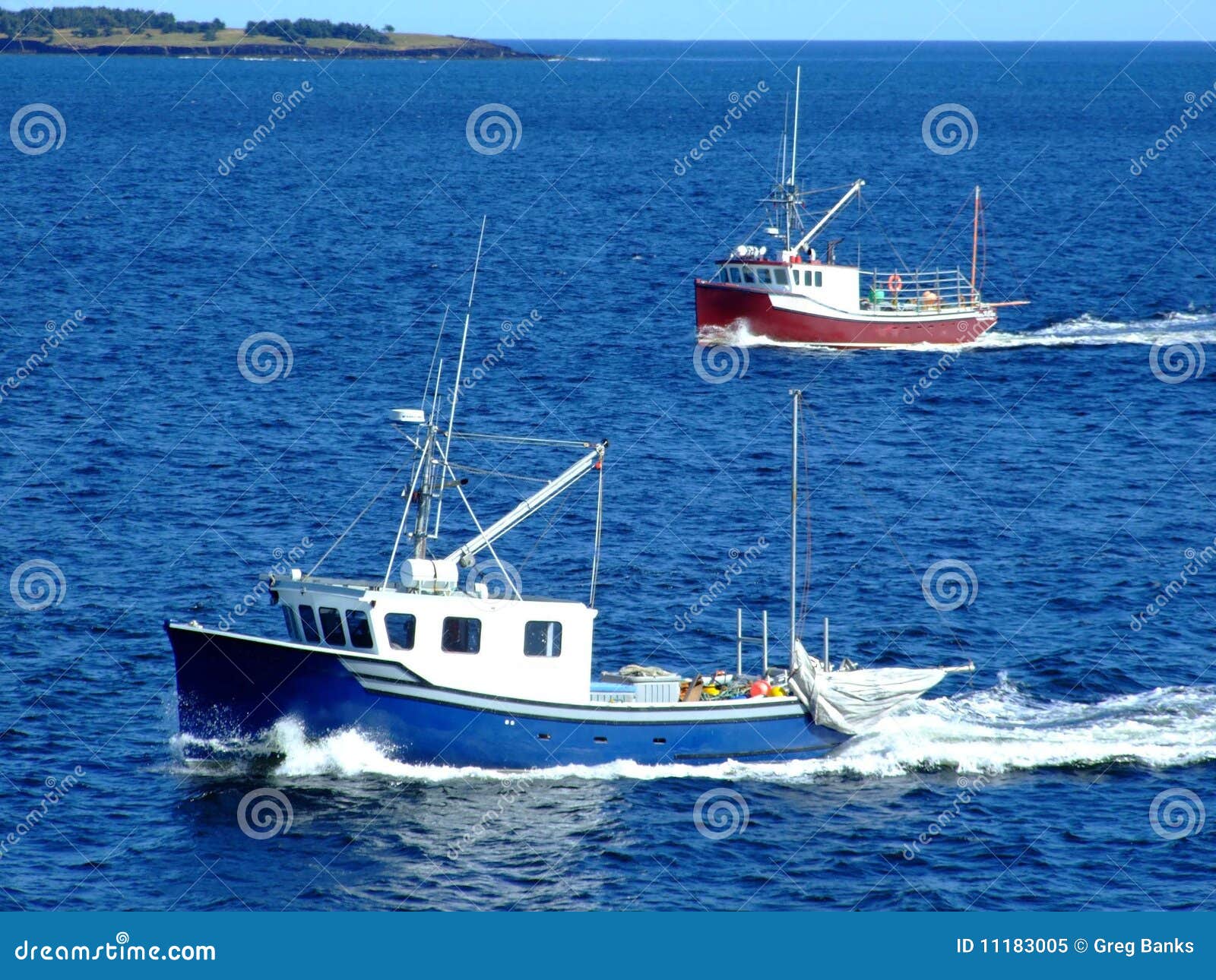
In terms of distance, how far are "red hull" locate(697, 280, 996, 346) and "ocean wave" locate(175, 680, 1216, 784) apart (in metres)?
40.9

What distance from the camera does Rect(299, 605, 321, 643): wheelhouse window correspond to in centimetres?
4012

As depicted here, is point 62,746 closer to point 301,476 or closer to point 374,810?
point 374,810

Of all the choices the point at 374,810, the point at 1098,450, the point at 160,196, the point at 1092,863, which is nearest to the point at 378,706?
the point at 374,810

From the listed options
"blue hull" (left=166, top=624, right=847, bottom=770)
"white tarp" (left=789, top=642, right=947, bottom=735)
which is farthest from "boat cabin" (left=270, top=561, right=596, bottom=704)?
"white tarp" (left=789, top=642, right=947, bottom=735)

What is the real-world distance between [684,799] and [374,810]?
6.70 meters

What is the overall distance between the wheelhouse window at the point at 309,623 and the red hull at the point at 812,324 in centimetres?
4912

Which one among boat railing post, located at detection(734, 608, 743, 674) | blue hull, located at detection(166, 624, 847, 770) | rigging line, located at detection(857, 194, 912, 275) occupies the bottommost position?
blue hull, located at detection(166, 624, 847, 770)

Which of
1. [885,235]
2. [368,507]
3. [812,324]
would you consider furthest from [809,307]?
[885,235]

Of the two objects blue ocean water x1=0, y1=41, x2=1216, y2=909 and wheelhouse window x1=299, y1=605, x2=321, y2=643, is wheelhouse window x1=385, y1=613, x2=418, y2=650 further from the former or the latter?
blue ocean water x1=0, y1=41, x2=1216, y2=909

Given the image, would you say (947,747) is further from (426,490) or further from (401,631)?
(426,490)

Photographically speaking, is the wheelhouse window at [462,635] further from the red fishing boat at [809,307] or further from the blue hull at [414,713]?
the red fishing boat at [809,307]

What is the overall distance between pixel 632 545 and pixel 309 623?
1930 cm

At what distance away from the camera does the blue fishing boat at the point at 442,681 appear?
39500 millimetres

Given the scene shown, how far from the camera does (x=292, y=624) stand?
40750mm
